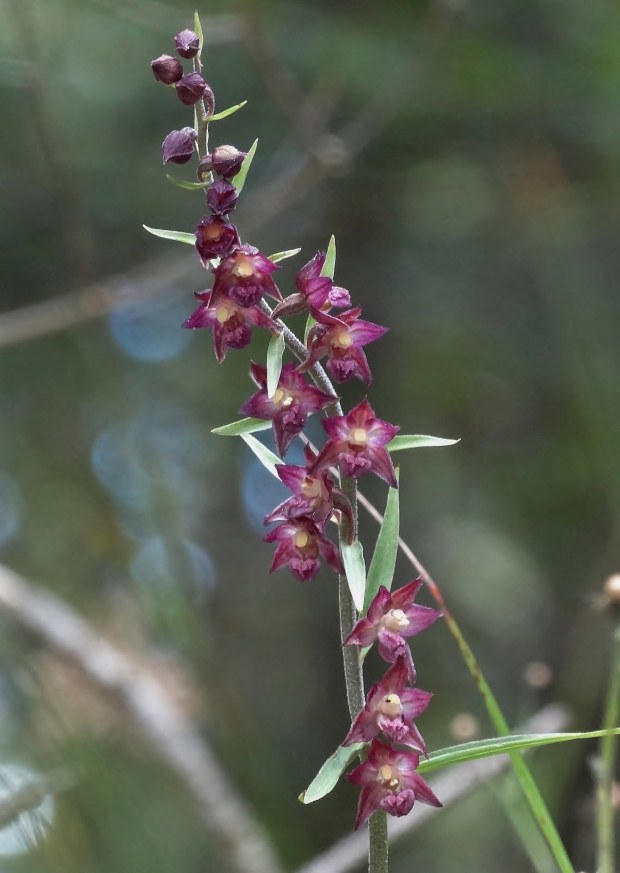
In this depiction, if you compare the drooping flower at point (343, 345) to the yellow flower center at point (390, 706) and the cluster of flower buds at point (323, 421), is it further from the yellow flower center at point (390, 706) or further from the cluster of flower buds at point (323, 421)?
the yellow flower center at point (390, 706)

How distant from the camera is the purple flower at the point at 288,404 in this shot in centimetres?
89

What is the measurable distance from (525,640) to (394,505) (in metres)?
3.50

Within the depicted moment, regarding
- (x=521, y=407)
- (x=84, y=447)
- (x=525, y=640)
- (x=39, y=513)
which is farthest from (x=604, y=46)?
(x=39, y=513)

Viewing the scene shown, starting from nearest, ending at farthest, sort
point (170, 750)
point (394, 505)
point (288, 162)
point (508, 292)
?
point (394, 505) < point (170, 750) < point (288, 162) < point (508, 292)

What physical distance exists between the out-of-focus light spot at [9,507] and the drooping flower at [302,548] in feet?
12.9

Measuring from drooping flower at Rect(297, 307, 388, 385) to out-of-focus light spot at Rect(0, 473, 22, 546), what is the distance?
13.0ft

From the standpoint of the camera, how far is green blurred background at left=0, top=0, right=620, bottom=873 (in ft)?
10.3

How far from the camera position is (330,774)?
2.77 feet

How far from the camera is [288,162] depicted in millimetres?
3580

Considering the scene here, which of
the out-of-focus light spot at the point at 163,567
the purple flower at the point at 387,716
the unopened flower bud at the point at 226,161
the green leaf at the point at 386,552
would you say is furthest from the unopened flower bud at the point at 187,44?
the out-of-focus light spot at the point at 163,567

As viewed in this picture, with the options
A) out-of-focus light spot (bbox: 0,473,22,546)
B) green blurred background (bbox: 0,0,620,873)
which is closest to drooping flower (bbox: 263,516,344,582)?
green blurred background (bbox: 0,0,620,873)

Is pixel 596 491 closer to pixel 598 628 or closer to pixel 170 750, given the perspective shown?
pixel 598 628

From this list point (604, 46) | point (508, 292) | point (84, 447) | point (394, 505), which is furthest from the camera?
point (84, 447)

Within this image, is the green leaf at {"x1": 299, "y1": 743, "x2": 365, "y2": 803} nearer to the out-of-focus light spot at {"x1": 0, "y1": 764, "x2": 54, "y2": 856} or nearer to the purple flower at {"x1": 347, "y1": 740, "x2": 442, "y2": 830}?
the purple flower at {"x1": 347, "y1": 740, "x2": 442, "y2": 830}
